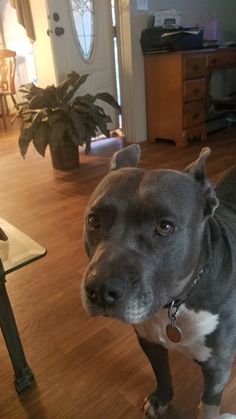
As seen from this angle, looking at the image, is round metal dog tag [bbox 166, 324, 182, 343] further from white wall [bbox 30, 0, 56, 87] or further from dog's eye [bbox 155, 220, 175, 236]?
white wall [bbox 30, 0, 56, 87]

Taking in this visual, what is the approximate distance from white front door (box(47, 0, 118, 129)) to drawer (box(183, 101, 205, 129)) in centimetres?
101

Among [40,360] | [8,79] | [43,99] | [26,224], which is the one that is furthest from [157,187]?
[8,79]

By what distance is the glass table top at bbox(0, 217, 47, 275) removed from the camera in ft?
3.80

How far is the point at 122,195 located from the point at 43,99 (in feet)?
8.50

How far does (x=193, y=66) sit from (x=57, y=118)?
1561 millimetres

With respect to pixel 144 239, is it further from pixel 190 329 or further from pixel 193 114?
pixel 193 114

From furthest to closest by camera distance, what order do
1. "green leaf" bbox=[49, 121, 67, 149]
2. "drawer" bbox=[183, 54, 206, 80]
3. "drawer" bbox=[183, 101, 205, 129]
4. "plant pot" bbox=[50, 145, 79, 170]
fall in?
"drawer" bbox=[183, 101, 205, 129] < "drawer" bbox=[183, 54, 206, 80] < "plant pot" bbox=[50, 145, 79, 170] < "green leaf" bbox=[49, 121, 67, 149]

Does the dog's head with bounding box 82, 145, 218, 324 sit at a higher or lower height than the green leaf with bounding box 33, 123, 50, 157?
higher

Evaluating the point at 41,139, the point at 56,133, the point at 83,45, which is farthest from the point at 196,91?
the point at 41,139

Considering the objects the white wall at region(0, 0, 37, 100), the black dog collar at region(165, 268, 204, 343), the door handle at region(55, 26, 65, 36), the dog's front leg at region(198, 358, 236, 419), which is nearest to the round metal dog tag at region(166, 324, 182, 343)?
the black dog collar at region(165, 268, 204, 343)

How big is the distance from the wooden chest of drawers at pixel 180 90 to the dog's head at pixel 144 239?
3067 millimetres

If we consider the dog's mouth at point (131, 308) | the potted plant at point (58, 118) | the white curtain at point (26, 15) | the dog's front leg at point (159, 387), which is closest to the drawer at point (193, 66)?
the potted plant at point (58, 118)

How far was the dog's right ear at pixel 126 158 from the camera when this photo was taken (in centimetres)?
100

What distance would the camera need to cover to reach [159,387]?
112 cm
